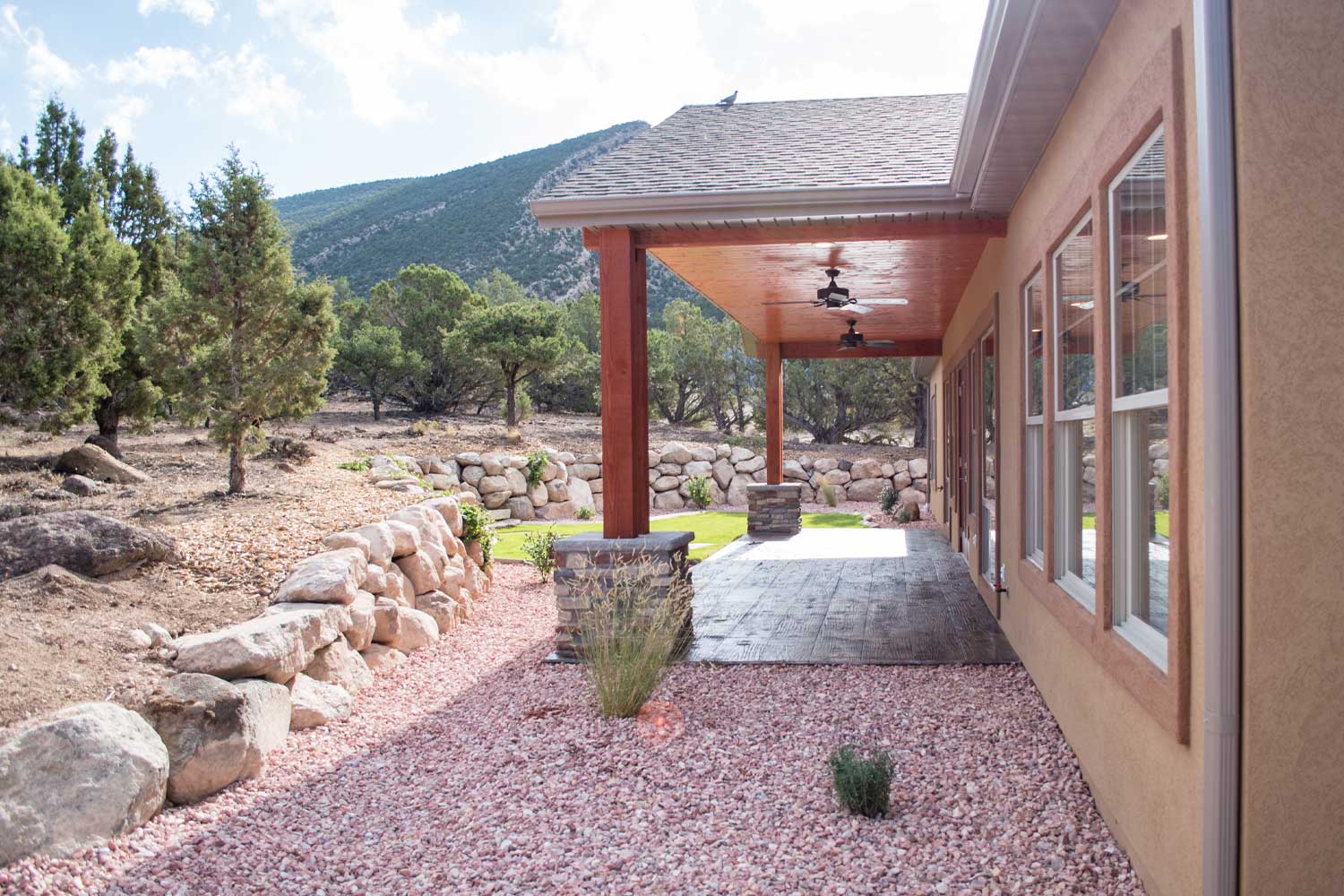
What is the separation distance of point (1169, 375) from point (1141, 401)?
453 mm

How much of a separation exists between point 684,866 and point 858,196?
3.61 m

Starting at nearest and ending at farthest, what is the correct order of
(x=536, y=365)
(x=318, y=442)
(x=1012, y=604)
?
(x=1012, y=604) < (x=318, y=442) < (x=536, y=365)

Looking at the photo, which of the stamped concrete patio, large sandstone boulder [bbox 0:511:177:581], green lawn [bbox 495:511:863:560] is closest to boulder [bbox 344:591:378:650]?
large sandstone boulder [bbox 0:511:177:581]

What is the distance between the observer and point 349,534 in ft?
19.9

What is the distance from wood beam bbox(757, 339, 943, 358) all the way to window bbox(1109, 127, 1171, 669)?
943 cm

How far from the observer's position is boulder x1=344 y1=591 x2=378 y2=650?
17.2 ft

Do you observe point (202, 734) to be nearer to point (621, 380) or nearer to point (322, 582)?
point (322, 582)

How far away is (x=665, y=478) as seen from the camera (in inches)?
675

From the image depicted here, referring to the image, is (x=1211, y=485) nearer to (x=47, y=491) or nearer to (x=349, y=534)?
(x=349, y=534)

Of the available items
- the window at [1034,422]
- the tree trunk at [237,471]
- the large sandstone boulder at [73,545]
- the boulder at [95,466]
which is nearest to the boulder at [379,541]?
the large sandstone boulder at [73,545]

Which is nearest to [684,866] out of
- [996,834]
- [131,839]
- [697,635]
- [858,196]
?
[996,834]

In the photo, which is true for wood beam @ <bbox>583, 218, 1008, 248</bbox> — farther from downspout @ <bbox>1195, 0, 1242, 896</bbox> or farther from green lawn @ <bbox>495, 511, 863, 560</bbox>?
green lawn @ <bbox>495, 511, 863, 560</bbox>

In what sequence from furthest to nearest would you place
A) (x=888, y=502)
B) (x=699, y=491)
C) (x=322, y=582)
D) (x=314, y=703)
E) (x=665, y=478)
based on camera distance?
1. (x=665, y=478)
2. (x=699, y=491)
3. (x=888, y=502)
4. (x=322, y=582)
5. (x=314, y=703)

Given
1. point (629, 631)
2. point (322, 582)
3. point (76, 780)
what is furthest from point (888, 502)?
point (76, 780)
